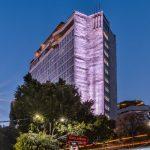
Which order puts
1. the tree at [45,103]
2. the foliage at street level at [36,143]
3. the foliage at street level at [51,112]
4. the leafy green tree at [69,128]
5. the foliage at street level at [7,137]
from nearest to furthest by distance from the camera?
1. the foliage at street level at [36,143]
2. the leafy green tree at [69,128]
3. the foliage at street level at [51,112]
4. the tree at [45,103]
5. the foliage at street level at [7,137]

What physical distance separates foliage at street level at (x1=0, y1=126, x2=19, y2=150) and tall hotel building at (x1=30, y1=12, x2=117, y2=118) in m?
106

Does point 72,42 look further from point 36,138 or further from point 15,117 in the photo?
point 36,138

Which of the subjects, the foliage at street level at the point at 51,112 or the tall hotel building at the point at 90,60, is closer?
the foliage at street level at the point at 51,112

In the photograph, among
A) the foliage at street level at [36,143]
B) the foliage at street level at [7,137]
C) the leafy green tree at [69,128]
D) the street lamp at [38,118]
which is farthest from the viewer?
the foliage at street level at [7,137]

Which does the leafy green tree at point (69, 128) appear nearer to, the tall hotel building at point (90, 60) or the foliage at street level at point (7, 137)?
the foliage at street level at point (7, 137)

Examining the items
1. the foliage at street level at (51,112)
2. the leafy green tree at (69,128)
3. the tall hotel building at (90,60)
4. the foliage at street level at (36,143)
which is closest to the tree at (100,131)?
the foliage at street level at (51,112)

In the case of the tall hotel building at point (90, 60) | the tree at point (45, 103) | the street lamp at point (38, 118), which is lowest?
the street lamp at point (38, 118)

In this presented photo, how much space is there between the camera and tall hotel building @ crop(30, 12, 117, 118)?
172000mm

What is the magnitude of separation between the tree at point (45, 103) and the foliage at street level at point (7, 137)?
3.24 metres

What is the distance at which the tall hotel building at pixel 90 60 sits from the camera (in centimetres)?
17200

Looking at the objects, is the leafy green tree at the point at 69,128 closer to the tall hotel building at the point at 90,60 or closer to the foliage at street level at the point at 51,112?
the foliage at street level at the point at 51,112

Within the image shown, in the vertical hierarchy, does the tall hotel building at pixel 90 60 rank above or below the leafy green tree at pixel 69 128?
above

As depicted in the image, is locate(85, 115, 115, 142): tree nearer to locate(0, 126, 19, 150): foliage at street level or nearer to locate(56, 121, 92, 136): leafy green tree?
locate(56, 121, 92, 136): leafy green tree

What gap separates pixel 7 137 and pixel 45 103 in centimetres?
961
